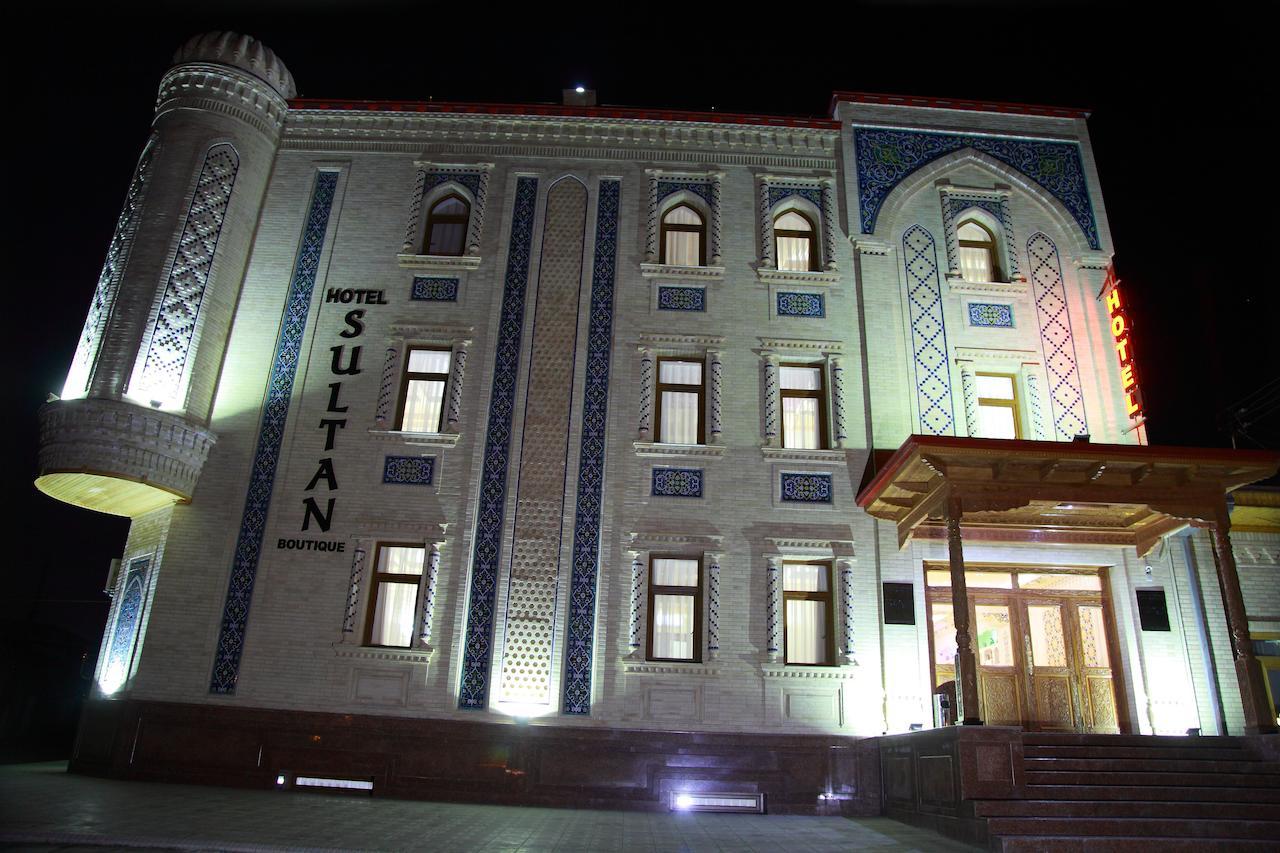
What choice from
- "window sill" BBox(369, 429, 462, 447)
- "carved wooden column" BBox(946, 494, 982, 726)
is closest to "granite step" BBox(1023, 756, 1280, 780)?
"carved wooden column" BBox(946, 494, 982, 726)

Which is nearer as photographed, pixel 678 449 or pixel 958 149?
pixel 678 449

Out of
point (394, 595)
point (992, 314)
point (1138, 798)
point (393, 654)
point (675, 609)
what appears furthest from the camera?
point (992, 314)

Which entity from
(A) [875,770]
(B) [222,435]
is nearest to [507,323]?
(B) [222,435]

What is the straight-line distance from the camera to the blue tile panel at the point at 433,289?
1401cm

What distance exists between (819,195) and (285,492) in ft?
33.8

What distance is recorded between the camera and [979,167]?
15.1 m

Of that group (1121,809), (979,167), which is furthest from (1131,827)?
(979,167)

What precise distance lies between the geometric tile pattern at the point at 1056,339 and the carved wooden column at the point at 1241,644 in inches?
107

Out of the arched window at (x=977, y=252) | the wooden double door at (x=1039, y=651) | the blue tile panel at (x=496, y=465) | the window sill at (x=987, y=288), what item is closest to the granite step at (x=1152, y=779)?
the wooden double door at (x=1039, y=651)

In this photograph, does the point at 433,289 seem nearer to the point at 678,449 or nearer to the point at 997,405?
the point at 678,449

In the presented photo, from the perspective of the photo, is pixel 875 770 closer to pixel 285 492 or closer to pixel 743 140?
pixel 285 492

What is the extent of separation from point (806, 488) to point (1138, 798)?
568 centimetres

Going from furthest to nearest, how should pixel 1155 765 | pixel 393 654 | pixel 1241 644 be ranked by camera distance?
pixel 393 654
pixel 1241 644
pixel 1155 765

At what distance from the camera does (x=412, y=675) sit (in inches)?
465
